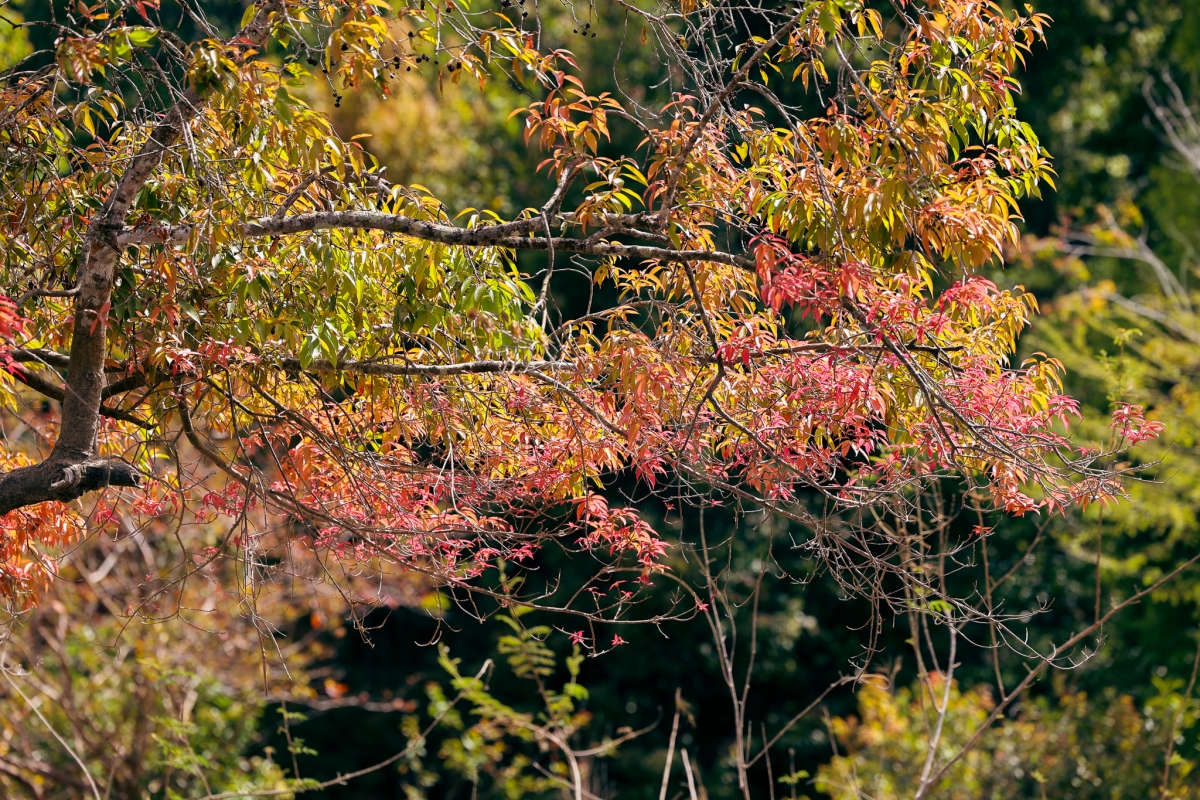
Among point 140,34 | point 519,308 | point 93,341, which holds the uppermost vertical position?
point 140,34

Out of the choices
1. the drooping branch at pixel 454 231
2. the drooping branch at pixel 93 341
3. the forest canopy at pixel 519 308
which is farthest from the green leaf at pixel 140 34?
the drooping branch at pixel 454 231

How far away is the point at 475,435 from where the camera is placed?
10.3ft

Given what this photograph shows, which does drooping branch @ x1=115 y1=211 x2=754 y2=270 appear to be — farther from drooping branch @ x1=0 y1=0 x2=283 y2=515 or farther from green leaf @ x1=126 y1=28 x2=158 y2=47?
green leaf @ x1=126 y1=28 x2=158 y2=47

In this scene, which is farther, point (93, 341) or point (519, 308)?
point (519, 308)

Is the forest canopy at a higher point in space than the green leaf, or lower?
lower

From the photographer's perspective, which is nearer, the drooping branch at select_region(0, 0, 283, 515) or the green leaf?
the green leaf

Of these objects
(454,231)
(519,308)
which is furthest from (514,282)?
(454,231)

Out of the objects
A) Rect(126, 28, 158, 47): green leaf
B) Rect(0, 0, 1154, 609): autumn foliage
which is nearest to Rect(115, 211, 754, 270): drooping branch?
Rect(0, 0, 1154, 609): autumn foliage

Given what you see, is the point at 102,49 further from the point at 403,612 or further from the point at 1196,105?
the point at 1196,105

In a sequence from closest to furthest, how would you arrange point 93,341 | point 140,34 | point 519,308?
1. point 140,34
2. point 93,341
3. point 519,308

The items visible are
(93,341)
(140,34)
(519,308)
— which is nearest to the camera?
(140,34)

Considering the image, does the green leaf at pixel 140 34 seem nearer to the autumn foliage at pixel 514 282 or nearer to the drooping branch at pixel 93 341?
the autumn foliage at pixel 514 282

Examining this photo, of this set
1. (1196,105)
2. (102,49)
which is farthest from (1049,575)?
(102,49)

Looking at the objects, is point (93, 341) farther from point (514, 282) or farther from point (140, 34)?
point (514, 282)
